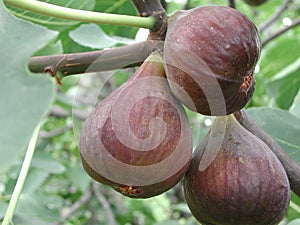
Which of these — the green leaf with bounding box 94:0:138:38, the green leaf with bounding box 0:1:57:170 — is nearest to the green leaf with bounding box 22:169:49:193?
the green leaf with bounding box 94:0:138:38

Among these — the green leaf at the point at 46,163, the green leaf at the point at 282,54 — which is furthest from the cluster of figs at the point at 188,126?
the green leaf at the point at 282,54

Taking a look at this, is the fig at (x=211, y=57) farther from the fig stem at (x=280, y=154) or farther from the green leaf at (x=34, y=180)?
the green leaf at (x=34, y=180)

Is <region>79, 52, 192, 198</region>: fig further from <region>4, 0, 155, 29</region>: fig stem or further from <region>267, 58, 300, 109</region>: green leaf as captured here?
<region>267, 58, 300, 109</region>: green leaf

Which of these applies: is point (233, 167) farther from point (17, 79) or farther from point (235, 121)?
point (17, 79)

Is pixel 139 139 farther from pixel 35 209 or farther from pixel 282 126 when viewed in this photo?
pixel 35 209

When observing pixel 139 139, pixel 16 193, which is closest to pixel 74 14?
pixel 139 139

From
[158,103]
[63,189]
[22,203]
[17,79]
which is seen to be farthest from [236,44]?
[63,189]
